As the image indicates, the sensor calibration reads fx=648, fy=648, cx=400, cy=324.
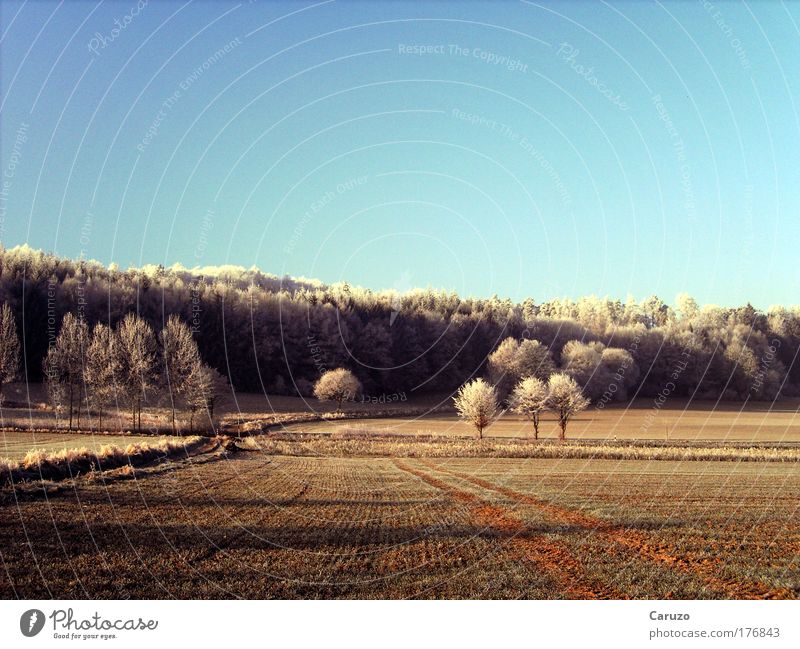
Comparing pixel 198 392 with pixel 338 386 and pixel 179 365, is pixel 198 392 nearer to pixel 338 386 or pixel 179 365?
pixel 179 365

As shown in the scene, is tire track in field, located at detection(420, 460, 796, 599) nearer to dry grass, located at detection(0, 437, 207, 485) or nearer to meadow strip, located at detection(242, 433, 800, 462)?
dry grass, located at detection(0, 437, 207, 485)

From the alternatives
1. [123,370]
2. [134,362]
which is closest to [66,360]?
[123,370]

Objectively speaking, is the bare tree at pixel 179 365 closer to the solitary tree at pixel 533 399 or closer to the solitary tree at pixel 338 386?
the solitary tree at pixel 338 386

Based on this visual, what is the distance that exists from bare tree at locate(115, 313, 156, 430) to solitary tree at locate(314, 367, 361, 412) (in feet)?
96.8

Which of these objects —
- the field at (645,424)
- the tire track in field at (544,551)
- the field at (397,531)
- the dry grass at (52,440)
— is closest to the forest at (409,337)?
the field at (645,424)

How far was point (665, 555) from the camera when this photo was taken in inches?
762

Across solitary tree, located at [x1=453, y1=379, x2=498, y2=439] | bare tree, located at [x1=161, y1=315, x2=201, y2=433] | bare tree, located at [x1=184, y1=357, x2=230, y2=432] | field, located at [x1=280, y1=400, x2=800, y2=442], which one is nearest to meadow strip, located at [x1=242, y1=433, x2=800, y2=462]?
bare tree, located at [x1=184, y1=357, x2=230, y2=432]

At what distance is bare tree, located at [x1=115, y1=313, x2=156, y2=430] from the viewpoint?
70.6 m

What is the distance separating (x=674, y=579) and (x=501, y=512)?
1011cm

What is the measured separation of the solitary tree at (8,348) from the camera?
61866mm

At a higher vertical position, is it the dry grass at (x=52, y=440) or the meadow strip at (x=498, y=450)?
the dry grass at (x=52, y=440)

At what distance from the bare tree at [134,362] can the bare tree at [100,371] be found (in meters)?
1.11
